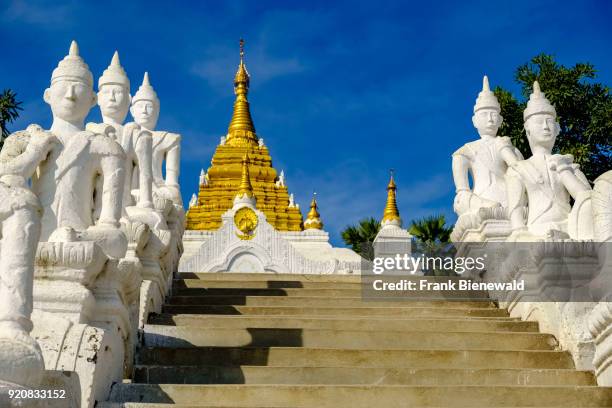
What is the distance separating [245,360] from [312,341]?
96 cm

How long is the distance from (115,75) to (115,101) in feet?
1.05

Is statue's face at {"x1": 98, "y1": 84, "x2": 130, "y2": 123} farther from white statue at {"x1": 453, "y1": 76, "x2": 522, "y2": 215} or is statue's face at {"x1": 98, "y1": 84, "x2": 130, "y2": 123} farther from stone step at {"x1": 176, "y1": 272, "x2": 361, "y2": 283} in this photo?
white statue at {"x1": 453, "y1": 76, "x2": 522, "y2": 215}

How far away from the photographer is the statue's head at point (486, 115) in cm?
1398

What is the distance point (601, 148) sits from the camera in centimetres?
2277

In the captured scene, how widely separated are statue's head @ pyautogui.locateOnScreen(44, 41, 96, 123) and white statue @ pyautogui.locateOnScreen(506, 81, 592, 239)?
17.0 feet

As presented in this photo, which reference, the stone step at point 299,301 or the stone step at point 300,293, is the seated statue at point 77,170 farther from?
the stone step at point 300,293

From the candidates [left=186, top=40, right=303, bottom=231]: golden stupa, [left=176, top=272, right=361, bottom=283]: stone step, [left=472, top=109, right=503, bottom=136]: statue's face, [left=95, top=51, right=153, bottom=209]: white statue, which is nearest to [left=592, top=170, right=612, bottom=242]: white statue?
[left=176, top=272, right=361, bottom=283]: stone step

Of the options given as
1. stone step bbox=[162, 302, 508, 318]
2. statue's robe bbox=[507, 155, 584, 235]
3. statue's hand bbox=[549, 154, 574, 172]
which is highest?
statue's hand bbox=[549, 154, 574, 172]

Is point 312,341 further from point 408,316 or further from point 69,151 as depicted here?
point 69,151

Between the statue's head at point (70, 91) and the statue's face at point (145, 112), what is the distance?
519cm

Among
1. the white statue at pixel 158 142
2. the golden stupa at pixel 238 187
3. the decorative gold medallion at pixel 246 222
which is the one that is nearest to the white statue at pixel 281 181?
the golden stupa at pixel 238 187

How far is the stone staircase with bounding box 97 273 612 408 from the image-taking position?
24.9 feet

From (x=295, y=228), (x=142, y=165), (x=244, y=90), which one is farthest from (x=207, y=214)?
(x=142, y=165)

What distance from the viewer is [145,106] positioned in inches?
551
